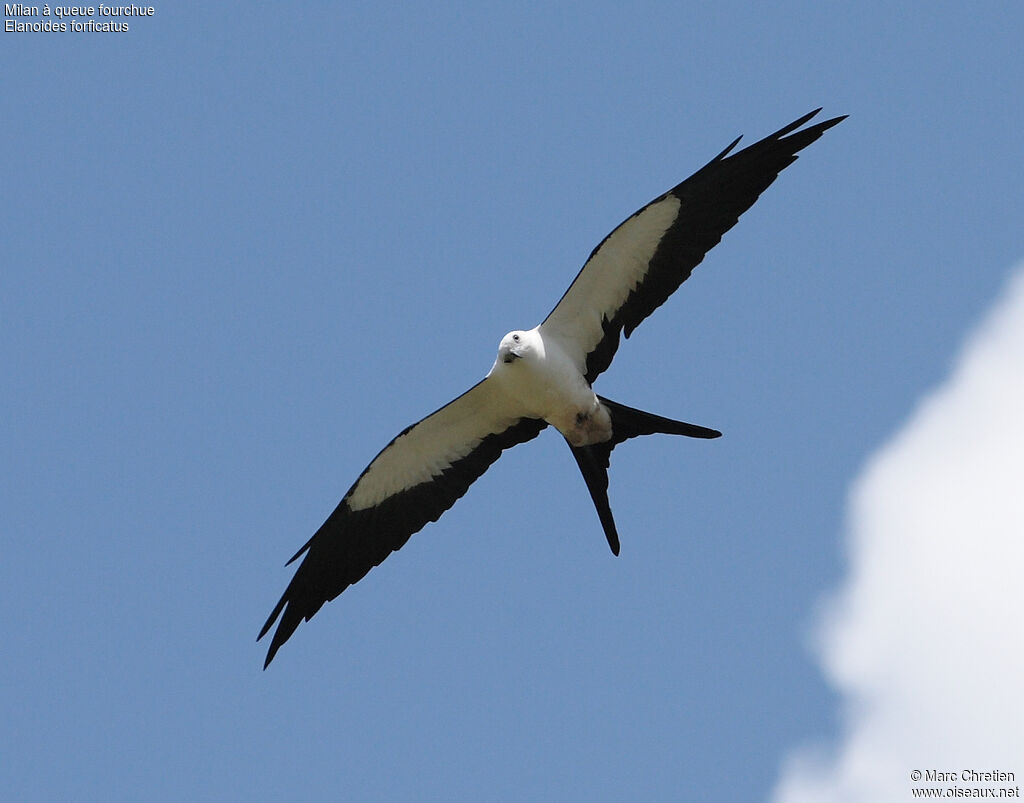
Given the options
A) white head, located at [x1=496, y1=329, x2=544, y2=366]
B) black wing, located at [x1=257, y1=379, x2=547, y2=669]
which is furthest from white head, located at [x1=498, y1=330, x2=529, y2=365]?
black wing, located at [x1=257, y1=379, x2=547, y2=669]

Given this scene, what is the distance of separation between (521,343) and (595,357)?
87 centimetres

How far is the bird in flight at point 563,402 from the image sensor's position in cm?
1187

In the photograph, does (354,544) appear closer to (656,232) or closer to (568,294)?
(568,294)

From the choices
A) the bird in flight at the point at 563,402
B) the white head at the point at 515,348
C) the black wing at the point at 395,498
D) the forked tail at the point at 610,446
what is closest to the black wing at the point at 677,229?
the bird in flight at the point at 563,402

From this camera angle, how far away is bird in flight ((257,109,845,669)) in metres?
11.9

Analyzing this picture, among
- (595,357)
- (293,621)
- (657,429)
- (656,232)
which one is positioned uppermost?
(656,232)

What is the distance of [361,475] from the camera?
1256 cm

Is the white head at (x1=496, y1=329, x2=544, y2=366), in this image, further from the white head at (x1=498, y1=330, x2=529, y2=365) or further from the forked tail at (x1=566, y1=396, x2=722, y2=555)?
the forked tail at (x1=566, y1=396, x2=722, y2=555)

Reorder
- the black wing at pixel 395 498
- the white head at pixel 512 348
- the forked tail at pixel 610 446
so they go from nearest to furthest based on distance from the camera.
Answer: the white head at pixel 512 348 < the forked tail at pixel 610 446 < the black wing at pixel 395 498

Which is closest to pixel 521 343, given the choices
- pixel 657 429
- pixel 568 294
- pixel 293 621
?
pixel 568 294

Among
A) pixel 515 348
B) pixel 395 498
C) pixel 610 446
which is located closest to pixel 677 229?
pixel 515 348

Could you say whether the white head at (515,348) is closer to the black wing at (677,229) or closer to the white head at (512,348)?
the white head at (512,348)

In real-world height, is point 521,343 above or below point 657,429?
above

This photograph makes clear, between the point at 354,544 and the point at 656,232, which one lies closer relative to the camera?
the point at 656,232
